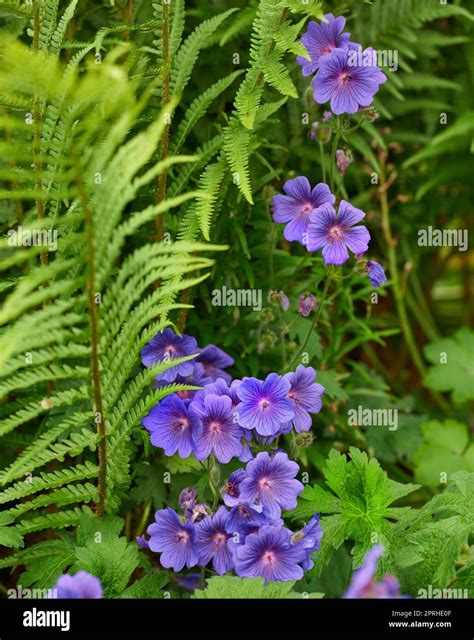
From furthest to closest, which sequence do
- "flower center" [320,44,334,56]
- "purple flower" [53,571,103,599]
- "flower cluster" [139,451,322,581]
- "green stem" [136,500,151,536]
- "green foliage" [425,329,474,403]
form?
"green foliage" [425,329,474,403]
"green stem" [136,500,151,536]
"flower center" [320,44,334,56]
"flower cluster" [139,451,322,581]
"purple flower" [53,571,103,599]

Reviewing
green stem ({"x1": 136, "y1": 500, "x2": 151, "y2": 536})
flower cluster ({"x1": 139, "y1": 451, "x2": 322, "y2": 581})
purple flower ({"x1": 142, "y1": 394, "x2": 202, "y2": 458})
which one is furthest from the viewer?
green stem ({"x1": 136, "y1": 500, "x2": 151, "y2": 536})

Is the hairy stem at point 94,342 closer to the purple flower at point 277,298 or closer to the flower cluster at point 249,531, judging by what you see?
the flower cluster at point 249,531

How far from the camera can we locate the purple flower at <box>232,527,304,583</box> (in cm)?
118

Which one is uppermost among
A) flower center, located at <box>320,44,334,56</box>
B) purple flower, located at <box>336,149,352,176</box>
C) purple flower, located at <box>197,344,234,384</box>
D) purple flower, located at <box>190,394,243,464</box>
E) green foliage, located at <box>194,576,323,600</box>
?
flower center, located at <box>320,44,334,56</box>

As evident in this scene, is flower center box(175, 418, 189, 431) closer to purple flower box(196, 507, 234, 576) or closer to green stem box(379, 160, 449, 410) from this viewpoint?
purple flower box(196, 507, 234, 576)

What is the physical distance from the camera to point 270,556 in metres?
1.20

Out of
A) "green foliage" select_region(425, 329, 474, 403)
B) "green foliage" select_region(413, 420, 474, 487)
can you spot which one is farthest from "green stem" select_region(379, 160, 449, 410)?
"green foliage" select_region(413, 420, 474, 487)

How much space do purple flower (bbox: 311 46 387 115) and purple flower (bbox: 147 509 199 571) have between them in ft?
2.28

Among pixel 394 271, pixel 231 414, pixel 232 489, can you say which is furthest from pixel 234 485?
pixel 394 271

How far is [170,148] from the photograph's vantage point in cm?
144

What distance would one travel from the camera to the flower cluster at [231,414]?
125 cm

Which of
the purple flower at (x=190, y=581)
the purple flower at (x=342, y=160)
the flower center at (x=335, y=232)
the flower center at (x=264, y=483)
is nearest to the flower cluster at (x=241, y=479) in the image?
the flower center at (x=264, y=483)

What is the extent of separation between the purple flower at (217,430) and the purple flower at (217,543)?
9 centimetres
